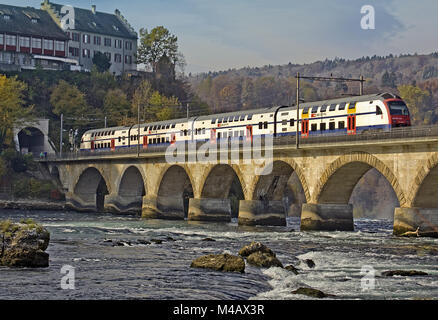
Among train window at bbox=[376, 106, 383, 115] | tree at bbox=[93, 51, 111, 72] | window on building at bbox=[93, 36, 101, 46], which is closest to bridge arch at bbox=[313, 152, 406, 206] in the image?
train window at bbox=[376, 106, 383, 115]

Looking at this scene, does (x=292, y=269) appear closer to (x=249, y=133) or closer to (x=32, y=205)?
(x=249, y=133)

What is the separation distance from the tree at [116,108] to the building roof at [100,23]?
64.1 feet

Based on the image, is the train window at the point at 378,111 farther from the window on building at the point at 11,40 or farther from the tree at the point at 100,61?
the tree at the point at 100,61

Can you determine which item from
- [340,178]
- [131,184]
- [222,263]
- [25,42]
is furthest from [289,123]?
[25,42]

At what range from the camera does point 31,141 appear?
5098 inches

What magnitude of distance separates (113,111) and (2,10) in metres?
31.5

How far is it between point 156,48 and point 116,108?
2837 centimetres

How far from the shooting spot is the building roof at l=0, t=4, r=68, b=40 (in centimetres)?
13762

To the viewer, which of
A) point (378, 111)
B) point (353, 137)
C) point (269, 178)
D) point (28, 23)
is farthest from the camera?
point (28, 23)

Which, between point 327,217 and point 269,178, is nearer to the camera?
point 327,217

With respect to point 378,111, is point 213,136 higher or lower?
lower

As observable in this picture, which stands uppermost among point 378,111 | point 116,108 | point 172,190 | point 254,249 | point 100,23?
point 100,23

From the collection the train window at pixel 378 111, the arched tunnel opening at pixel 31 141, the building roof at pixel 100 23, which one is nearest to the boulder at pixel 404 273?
the train window at pixel 378 111

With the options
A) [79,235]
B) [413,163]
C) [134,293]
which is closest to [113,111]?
[79,235]
